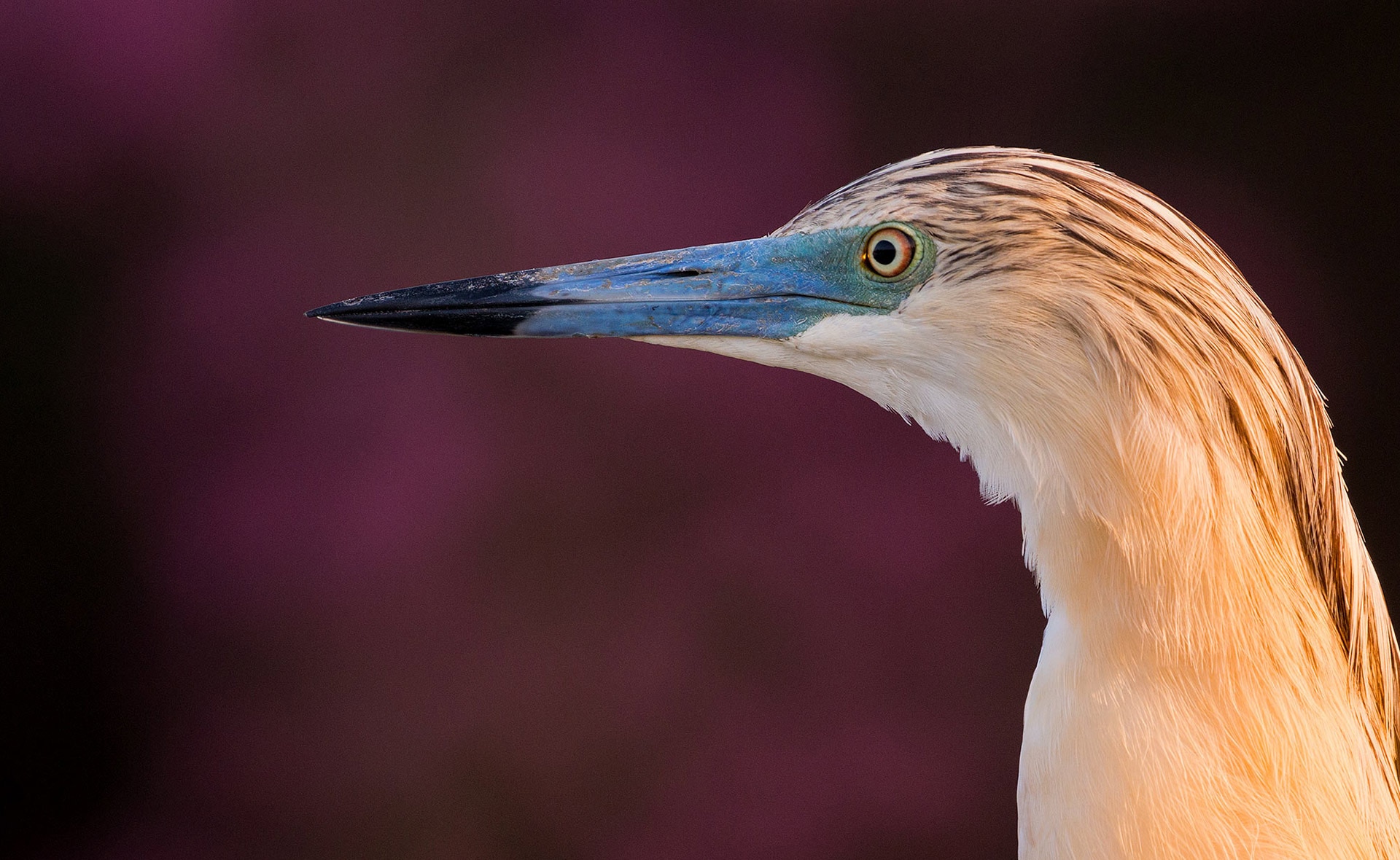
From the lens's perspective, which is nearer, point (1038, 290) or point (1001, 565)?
point (1038, 290)

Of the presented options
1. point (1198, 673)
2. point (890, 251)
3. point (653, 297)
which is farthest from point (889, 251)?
point (1198, 673)

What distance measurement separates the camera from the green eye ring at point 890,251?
26.9 inches

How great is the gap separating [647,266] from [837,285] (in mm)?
142

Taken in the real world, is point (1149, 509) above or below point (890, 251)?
below

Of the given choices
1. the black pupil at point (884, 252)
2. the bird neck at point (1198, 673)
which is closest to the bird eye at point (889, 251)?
the black pupil at point (884, 252)

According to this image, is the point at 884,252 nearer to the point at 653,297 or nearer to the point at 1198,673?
the point at 653,297

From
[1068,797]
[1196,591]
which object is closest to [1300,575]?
[1196,591]

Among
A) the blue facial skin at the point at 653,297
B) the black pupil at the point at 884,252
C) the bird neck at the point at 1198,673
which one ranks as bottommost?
the bird neck at the point at 1198,673

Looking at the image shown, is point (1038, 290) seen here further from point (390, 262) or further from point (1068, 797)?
point (390, 262)

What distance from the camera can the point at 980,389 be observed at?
669 mm

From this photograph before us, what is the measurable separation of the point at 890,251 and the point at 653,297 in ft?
0.56

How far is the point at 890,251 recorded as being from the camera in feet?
2.27

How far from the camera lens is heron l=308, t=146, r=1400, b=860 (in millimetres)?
616

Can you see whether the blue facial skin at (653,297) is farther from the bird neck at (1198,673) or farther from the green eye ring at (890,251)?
the bird neck at (1198,673)
